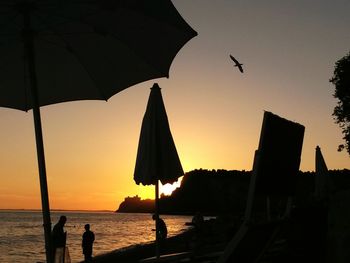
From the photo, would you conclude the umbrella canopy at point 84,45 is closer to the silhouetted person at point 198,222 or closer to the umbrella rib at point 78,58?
the umbrella rib at point 78,58

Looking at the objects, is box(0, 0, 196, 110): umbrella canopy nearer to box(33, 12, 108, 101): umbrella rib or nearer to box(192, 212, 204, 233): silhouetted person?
box(33, 12, 108, 101): umbrella rib

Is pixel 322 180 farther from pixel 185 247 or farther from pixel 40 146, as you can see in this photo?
pixel 40 146

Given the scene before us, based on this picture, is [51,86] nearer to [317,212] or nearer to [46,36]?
[46,36]

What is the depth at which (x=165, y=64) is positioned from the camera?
231 inches

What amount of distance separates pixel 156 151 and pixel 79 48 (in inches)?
148

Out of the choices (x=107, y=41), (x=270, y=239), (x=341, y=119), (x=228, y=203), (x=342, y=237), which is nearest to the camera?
(x=270, y=239)

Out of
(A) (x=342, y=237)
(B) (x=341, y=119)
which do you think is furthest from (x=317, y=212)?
(B) (x=341, y=119)

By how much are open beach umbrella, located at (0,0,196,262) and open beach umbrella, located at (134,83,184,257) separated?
2.95 meters

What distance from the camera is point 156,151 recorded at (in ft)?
30.3

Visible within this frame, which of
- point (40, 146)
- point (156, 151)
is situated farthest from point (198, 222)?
point (40, 146)

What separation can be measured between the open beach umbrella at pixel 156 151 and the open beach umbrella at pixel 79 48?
2948mm

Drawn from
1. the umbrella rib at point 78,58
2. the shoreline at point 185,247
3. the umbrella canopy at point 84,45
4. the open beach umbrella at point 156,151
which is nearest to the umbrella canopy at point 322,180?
the shoreline at point 185,247

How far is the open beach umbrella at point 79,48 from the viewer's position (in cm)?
486

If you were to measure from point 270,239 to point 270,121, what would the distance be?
4.56 ft
